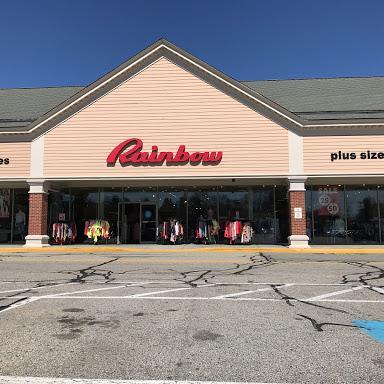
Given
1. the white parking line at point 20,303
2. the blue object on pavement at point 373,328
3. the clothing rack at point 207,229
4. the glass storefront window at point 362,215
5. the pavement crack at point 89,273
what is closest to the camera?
the blue object on pavement at point 373,328

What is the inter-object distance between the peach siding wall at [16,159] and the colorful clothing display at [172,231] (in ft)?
24.3

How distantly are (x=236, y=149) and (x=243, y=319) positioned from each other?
15.2 metres

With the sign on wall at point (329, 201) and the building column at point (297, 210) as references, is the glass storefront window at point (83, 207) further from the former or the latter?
the sign on wall at point (329, 201)

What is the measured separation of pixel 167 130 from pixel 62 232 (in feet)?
25.3

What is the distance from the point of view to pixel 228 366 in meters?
4.67

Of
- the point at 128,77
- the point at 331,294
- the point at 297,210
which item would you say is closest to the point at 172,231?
the point at 297,210

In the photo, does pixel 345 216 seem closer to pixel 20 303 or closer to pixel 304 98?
pixel 304 98

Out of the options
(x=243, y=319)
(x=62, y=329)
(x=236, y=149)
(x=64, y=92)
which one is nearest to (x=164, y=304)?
(x=243, y=319)

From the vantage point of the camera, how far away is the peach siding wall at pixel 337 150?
20.9m

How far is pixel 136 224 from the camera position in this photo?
2464 centimetres

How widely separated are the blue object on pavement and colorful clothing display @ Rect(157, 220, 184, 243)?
54.9ft

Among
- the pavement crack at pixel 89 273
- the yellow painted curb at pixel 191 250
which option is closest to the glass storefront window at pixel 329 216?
the yellow painted curb at pixel 191 250

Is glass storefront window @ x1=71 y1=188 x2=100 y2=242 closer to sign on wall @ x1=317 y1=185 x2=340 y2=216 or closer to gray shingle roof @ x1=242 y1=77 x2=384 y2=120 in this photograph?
gray shingle roof @ x1=242 y1=77 x2=384 y2=120

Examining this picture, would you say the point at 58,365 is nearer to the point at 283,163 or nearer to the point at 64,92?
the point at 283,163
